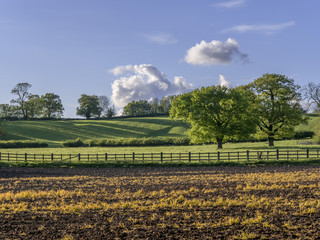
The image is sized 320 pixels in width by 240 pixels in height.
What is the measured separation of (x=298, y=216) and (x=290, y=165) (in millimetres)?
21239

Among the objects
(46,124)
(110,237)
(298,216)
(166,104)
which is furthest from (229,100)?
(166,104)

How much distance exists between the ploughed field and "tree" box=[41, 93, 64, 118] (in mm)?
110653

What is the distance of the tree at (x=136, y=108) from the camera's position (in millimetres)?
156750

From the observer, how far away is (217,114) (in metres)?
53.2

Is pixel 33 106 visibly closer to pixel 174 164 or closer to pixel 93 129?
pixel 93 129

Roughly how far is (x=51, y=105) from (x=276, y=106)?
94.9 m

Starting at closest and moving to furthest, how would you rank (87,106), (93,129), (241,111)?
(241,111) < (93,129) < (87,106)

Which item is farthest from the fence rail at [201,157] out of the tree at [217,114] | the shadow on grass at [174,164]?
the tree at [217,114]

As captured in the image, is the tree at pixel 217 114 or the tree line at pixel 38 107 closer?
the tree at pixel 217 114

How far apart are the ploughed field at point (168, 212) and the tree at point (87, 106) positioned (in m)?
118

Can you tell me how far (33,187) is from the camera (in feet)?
71.7

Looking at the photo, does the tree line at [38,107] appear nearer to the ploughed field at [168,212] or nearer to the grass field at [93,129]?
the grass field at [93,129]

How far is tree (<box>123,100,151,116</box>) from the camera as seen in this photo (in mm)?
156750

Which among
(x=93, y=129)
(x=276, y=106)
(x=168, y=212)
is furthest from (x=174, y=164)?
(x=93, y=129)
